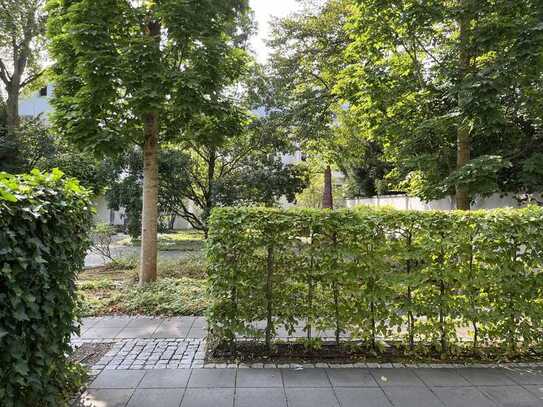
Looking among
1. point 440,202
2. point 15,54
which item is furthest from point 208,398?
point 15,54

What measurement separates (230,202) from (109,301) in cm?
635

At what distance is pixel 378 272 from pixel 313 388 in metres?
1.20

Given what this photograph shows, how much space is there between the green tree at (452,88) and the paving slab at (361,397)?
3.94 meters

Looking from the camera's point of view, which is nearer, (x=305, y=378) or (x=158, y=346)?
(x=305, y=378)

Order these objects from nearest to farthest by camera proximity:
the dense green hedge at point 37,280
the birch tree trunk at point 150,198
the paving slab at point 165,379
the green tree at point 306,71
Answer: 1. the dense green hedge at point 37,280
2. the paving slab at point 165,379
3. the birch tree trunk at point 150,198
4. the green tree at point 306,71

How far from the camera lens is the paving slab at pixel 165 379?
118 inches

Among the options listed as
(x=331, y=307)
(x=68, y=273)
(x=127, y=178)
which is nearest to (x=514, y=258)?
(x=331, y=307)

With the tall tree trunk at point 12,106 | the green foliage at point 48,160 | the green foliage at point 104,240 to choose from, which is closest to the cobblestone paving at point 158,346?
the green foliage at point 104,240

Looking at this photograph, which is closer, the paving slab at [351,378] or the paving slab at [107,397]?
the paving slab at [107,397]

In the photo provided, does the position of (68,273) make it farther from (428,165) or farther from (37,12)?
(37,12)

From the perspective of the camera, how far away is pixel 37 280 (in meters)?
2.05

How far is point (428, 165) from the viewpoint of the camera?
655 centimetres

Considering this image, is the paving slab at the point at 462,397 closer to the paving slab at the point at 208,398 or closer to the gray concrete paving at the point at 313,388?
the gray concrete paving at the point at 313,388

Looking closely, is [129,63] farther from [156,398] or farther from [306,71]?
[306,71]
